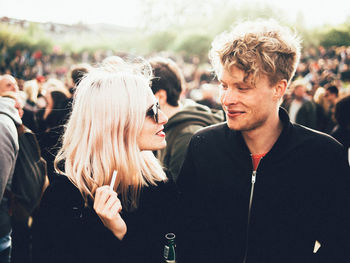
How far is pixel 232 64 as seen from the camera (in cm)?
179

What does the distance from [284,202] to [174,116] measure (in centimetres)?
142

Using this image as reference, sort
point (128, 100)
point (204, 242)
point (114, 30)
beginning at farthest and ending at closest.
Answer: point (114, 30), point (204, 242), point (128, 100)

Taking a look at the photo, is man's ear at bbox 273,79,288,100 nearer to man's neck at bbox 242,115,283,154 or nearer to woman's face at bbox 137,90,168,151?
man's neck at bbox 242,115,283,154

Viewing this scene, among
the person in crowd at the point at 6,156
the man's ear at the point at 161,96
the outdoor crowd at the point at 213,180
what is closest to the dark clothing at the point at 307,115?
the man's ear at the point at 161,96

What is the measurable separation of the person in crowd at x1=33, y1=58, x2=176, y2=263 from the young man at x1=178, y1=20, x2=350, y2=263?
276 millimetres

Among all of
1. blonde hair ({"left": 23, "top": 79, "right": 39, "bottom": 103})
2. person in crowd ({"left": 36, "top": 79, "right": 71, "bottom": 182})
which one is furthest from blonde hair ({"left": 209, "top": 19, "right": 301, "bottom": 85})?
blonde hair ({"left": 23, "top": 79, "right": 39, "bottom": 103})

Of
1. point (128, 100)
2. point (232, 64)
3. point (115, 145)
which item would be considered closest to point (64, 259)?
point (115, 145)

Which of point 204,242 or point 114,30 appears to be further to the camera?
point 114,30

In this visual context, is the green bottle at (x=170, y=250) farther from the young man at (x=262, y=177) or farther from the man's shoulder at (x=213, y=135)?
the man's shoulder at (x=213, y=135)

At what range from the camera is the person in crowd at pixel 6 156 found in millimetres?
2078

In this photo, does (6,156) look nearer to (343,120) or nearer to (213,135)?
(213,135)

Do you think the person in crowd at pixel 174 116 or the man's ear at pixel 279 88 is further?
the person in crowd at pixel 174 116

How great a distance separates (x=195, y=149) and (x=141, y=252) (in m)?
0.73

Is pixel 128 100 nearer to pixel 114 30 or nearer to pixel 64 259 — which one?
pixel 64 259
